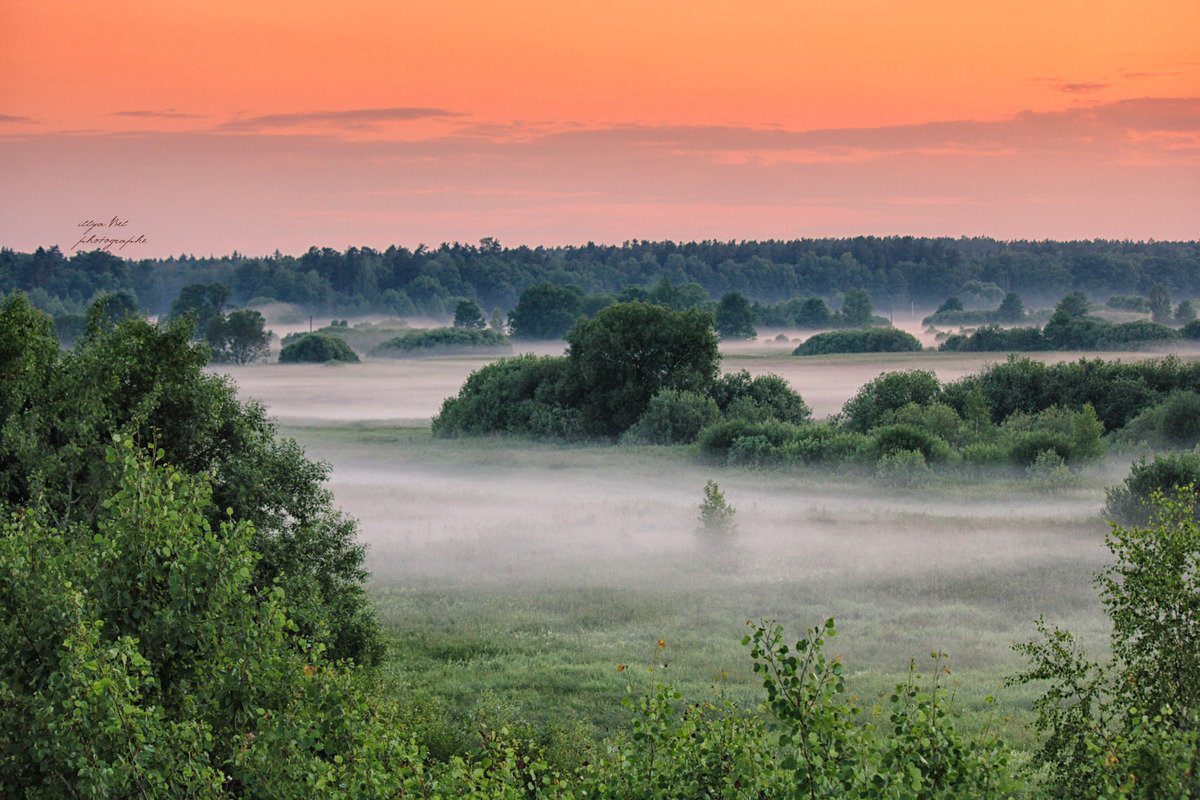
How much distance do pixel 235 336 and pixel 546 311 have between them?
4133 centimetres

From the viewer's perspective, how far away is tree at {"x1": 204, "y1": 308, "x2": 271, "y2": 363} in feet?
333

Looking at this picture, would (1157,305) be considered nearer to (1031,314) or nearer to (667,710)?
(1031,314)

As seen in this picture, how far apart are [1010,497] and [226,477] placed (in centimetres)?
3198

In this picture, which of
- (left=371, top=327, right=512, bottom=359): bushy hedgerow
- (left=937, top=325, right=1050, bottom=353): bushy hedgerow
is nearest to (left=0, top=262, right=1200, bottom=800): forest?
(left=937, top=325, right=1050, bottom=353): bushy hedgerow

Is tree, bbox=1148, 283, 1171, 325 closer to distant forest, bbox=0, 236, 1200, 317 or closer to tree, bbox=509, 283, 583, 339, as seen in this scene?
distant forest, bbox=0, 236, 1200, 317

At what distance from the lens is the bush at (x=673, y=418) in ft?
197

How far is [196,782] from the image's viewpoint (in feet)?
26.6

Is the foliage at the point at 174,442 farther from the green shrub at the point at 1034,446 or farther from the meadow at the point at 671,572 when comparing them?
the green shrub at the point at 1034,446

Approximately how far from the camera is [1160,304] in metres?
121

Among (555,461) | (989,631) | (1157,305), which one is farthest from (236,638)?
(1157,305)

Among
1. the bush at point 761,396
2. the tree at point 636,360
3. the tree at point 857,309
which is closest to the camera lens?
the bush at point 761,396

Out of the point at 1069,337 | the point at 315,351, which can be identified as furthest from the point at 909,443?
the point at 315,351

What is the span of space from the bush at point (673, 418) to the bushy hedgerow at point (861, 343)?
5906cm

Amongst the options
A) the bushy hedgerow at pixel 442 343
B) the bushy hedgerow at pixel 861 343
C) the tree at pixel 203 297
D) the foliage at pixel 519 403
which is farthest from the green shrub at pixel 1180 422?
the tree at pixel 203 297
